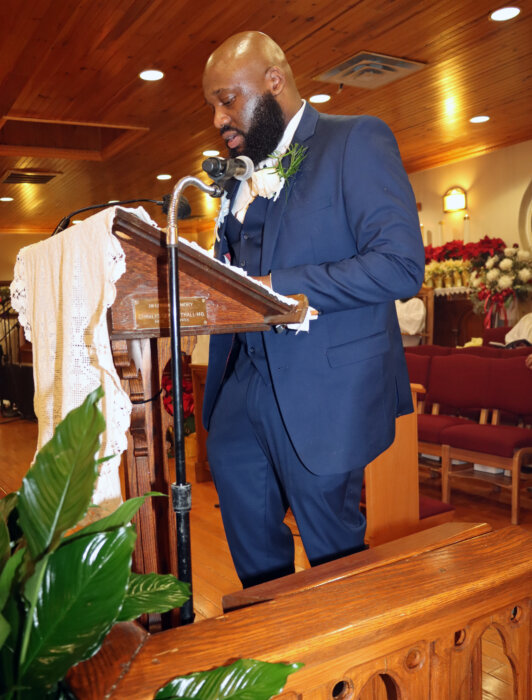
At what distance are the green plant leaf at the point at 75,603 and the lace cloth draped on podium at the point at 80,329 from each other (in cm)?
38

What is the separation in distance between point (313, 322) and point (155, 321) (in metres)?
0.47

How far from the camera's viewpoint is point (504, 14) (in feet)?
15.3

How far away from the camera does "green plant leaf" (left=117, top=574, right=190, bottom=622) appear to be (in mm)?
771

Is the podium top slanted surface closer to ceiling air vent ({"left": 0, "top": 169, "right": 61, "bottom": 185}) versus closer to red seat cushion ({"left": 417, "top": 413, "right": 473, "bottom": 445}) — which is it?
red seat cushion ({"left": 417, "top": 413, "right": 473, "bottom": 445})

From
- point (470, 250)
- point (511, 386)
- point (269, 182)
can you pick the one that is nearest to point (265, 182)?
point (269, 182)

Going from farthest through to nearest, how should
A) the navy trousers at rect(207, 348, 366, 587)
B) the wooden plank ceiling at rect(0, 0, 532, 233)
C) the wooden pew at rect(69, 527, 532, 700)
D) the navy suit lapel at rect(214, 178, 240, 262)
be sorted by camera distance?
the wooden plank ceiling at rect(0, 0, 532, 233)
the navy suit lapel at rect(214, 178, 240, 262)
the navy trousers at rect(207, 348, 366, 587)
the wooden pew at rect(69, 527, 532, 700)

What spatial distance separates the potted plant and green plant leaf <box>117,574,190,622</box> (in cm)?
10

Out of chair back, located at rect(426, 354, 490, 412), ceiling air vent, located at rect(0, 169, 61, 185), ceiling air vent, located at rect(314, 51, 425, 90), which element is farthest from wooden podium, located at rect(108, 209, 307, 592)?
ceiling air vent, located at rect(0, 169, 61, 185)

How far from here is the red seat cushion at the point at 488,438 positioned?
3596 mm

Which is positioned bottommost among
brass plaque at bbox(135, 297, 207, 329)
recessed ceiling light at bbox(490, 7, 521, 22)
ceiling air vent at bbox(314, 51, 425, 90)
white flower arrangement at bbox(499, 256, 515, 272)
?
brass plaque at bbox(135, 297, 207, 329)

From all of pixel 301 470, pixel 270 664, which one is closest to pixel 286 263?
pixel 301 470

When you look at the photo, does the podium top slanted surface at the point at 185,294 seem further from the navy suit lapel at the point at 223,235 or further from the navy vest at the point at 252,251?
the navy suit lapel at the point at 223,235

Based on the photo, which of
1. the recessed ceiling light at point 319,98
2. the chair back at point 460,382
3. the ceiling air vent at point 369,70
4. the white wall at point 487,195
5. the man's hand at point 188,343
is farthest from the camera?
the white wall at point 487,195

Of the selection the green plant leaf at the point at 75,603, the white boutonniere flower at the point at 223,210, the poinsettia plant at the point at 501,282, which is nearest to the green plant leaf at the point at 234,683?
the green plant leaf at the point at 75,603
